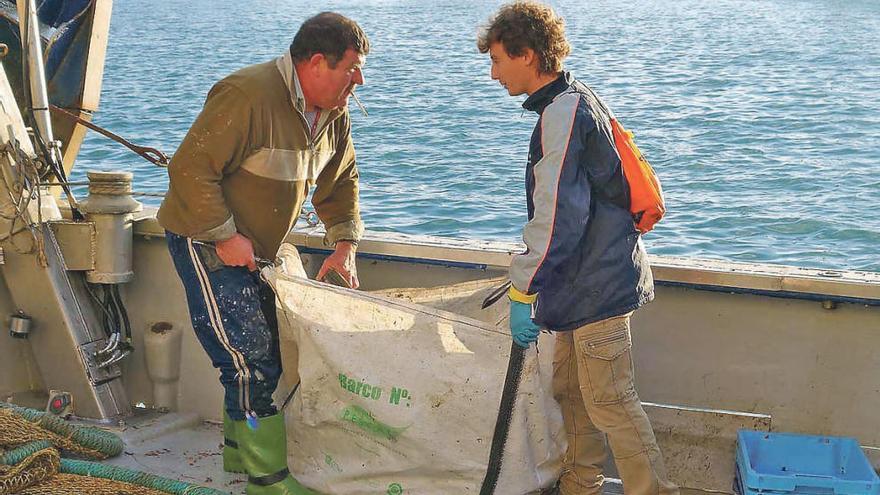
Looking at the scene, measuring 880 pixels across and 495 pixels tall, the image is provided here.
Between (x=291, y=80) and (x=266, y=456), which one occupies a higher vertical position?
(x=291, y=80)

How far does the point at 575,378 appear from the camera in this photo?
10.9 feet

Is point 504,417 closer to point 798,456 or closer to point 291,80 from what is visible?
point 798,456

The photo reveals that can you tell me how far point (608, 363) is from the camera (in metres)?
3.06

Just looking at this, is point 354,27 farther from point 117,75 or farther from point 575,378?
point 117,75

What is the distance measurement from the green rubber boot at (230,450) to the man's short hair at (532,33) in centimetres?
162

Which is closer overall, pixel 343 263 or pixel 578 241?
pixel 578 241

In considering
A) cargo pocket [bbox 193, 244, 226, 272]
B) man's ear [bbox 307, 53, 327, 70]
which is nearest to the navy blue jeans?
cargo pocket [bbox 193, 244, 226, 272]

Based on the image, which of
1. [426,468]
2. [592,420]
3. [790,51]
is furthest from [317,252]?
[790,51]

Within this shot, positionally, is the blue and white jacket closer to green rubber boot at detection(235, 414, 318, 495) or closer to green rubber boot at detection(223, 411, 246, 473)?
green rubber boot at detection(235, 414, 318, 495)

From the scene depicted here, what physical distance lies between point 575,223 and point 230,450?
62.5 inches

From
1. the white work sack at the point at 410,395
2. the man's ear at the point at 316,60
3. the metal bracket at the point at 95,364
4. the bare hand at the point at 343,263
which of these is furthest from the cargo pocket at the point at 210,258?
the metal bracket at the point at 95,364

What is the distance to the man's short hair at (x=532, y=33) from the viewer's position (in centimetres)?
287

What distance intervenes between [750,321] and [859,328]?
357mm

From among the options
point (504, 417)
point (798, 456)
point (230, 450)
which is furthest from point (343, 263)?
point (798, 456)
